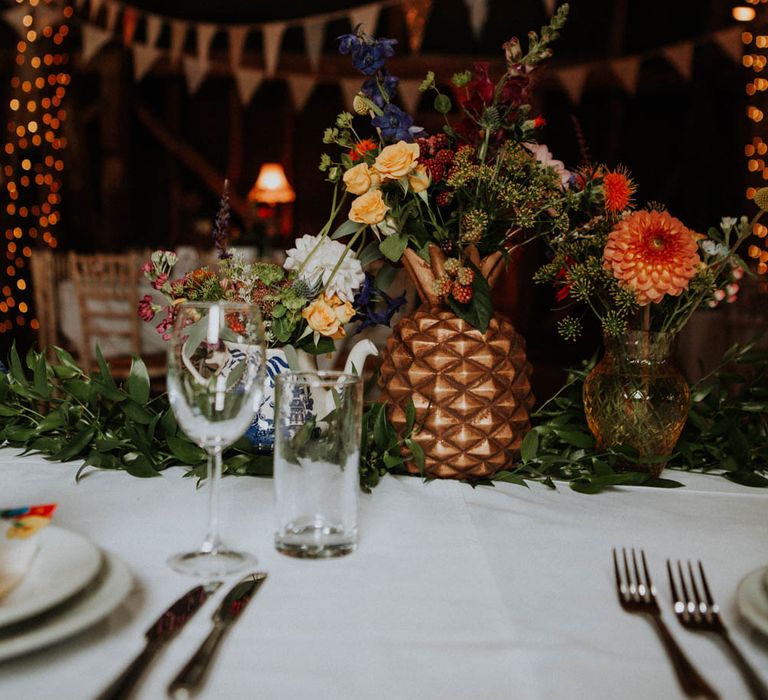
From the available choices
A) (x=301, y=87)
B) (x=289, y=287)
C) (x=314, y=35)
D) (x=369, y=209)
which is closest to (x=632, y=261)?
(x=369, y=209)

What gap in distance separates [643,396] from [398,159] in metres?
0.39

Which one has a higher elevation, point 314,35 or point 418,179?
point 314,35

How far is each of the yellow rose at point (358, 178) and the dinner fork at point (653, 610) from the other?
1.51 ft

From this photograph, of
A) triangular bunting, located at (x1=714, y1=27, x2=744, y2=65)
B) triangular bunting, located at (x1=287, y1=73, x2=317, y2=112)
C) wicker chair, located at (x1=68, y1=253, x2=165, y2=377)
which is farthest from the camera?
triangular bunting, located at (x1=287, y1=73, x2=317, y2=112)

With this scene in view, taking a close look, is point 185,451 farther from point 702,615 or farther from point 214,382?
point 702,615

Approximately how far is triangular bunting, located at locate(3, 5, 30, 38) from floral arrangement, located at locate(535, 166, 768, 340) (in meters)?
4.12

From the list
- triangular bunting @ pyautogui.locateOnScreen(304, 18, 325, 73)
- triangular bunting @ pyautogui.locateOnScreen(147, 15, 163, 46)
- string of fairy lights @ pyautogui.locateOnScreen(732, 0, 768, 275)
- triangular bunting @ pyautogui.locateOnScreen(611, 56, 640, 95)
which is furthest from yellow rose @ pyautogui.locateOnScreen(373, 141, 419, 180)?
triangular bunting @ pyautogui.locateOnScreen(611, 56, 640, 95)

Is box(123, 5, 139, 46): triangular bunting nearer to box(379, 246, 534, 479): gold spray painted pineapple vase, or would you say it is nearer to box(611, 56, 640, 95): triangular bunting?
box(611, 56, 640, 95): triangular bunting

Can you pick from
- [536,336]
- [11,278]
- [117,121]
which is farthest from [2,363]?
[536,336]

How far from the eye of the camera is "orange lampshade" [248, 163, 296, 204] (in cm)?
639

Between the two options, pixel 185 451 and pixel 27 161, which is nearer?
pixel 185 451

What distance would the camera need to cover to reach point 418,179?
0.87 m

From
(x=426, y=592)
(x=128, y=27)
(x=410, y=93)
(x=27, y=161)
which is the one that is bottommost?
(x=426, y=592)

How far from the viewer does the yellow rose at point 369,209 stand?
34.1 inches
